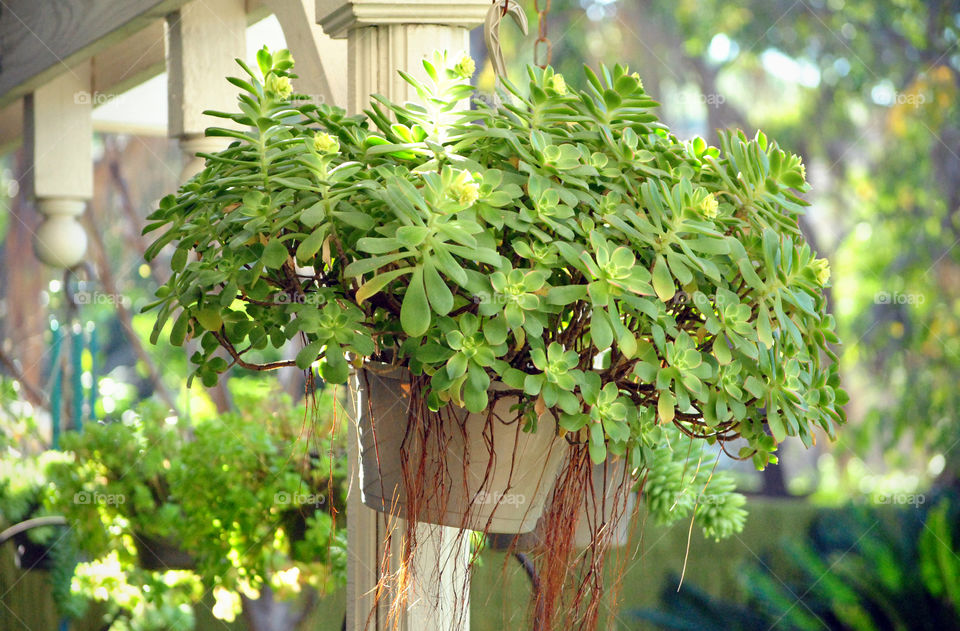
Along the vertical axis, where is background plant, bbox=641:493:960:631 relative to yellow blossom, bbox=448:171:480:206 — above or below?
below

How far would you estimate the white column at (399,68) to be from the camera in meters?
0.76

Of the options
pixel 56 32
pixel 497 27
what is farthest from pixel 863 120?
pixel 497 27

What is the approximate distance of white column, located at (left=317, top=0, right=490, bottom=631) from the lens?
76 cm

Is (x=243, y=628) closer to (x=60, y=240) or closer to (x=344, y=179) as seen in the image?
(x=60, y=240)

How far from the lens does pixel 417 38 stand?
0.76 meters

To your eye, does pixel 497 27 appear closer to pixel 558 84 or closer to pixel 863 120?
pixel 558 84

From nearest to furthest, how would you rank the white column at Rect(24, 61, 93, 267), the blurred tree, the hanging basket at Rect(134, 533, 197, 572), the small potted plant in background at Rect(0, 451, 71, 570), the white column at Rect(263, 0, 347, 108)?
the white column at Rect(263, 0, 347, 108) < the hanging basket at Rect(134, 533, 197, 572) < the white column at Rect(24, 61, 93, 267) < the small potted plant in background at Rect(0, 451, 71, 570) < the blurred tree

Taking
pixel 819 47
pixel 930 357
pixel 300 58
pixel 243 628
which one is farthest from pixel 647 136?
pixel 819 47

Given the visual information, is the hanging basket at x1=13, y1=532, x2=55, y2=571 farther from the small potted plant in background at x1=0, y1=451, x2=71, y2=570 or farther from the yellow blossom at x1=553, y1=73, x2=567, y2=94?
the yellow blossom at x1=553, y1=73, x2=567, y2=94

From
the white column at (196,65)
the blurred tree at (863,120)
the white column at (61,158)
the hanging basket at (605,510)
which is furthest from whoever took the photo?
the blurred tree at (863,120)

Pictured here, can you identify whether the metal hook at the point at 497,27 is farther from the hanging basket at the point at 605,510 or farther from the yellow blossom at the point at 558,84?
the hanging basket at the point at 605,510

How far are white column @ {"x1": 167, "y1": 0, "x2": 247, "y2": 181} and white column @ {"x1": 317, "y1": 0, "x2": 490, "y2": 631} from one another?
1.88 ft

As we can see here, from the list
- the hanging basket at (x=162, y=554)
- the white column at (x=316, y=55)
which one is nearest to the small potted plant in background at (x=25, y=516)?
the hanging basket at (x=162, y=554)

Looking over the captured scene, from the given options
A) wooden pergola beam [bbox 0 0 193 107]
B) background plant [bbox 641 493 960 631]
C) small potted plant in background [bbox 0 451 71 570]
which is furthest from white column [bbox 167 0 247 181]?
background plant [bbox 641 493 960 631]
